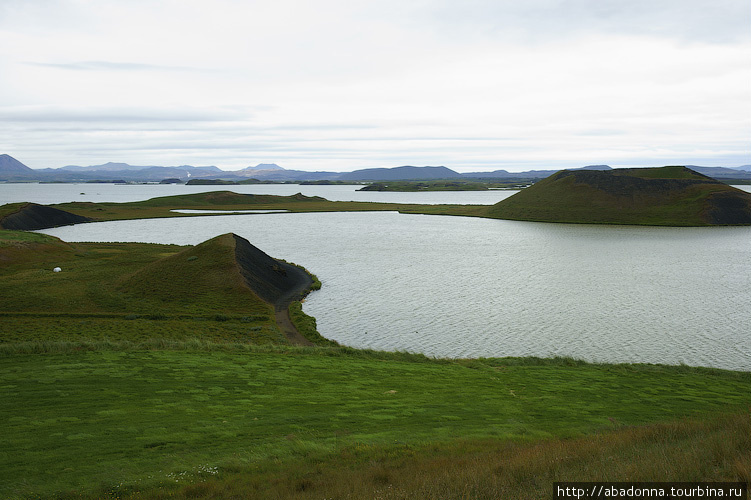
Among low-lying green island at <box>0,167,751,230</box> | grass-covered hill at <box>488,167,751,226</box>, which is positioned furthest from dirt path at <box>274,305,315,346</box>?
grass-covered hill at <box>488,167,751,226</box>

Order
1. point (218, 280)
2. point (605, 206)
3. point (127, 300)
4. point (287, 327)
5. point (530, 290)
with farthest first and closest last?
1. point (605, 206)
2. point (530, 290)
3. point (218, 280)
4. point (127, 300)
5. point (287, 327)

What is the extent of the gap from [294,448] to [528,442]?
8.23 meters

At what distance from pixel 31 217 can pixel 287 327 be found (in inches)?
4536

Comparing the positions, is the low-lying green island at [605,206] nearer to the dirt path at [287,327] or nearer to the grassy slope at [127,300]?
the grassy slope at [127,300]

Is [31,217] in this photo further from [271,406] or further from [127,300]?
[271,406]

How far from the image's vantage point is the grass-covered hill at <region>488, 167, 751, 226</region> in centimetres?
14425

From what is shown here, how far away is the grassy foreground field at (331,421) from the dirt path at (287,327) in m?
3.82

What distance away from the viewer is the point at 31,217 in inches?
4887

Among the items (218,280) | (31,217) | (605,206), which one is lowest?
(218,280)

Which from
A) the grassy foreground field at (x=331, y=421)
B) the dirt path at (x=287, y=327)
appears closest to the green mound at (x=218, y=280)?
the dirt path at (x=287, y=327)

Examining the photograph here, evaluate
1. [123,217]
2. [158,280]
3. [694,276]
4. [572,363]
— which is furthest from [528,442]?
[123,217]

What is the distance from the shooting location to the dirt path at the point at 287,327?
1584 inches

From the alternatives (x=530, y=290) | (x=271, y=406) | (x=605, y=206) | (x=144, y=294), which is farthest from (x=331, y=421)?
(x=605, y=206)

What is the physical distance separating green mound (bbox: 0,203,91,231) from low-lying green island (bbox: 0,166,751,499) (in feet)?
294
